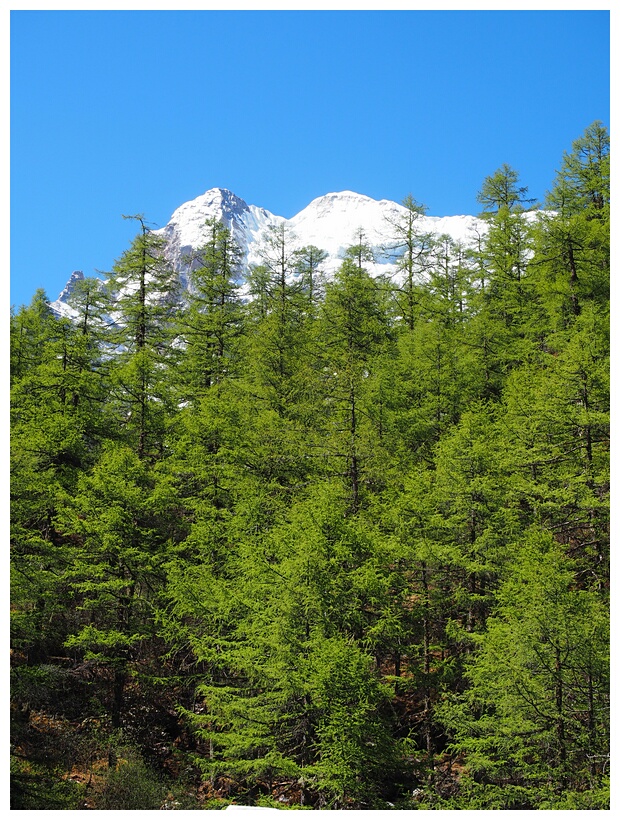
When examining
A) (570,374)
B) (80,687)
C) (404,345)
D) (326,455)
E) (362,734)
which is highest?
(404,345)

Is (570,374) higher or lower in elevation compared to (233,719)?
higher

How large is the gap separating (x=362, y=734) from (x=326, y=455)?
7.73 meters

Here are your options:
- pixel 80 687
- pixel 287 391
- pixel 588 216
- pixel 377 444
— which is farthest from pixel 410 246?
pixel 80 687

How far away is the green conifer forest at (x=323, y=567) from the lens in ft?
43.9

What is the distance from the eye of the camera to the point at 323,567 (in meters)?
14.8

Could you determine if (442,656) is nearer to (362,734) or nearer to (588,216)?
(362,734)

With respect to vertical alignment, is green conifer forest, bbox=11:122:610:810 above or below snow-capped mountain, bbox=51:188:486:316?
below

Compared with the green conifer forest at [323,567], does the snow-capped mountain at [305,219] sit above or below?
above

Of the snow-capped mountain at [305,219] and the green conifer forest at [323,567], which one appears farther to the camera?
the snow-capped mountain at [305,219]

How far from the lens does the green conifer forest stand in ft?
43.9

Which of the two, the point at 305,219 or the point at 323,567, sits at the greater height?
the point at 305,219

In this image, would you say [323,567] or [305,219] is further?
[305,219]

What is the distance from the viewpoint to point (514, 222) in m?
35.2

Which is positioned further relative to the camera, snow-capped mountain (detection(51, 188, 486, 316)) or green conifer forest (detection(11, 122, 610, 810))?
snow-capped mountain (detection(51, 188, 486, 316))
